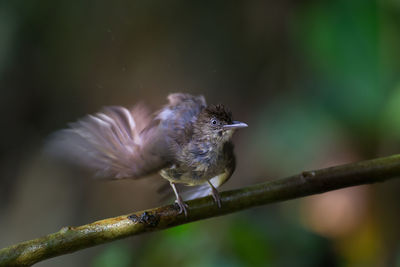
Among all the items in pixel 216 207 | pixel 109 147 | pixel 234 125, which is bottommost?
pixel 216 207

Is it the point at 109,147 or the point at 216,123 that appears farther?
the point at 216,123

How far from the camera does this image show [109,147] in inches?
101

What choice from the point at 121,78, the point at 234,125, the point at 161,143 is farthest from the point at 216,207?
the point at 121,78

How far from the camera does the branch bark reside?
2068mm

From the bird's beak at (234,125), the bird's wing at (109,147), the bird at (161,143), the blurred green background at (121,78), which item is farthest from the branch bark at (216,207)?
the blurred green background at (121,78)

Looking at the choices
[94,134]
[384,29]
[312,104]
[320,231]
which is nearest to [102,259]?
[94,134]

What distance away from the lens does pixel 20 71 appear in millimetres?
5145

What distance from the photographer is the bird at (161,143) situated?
8.23ft

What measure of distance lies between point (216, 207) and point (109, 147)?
0.65 m

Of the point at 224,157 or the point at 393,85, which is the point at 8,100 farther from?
the point at 393,85

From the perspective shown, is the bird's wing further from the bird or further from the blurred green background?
the blurred green background

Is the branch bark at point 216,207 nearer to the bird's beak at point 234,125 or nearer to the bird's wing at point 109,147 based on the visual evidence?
the bird's wing at point 109,147

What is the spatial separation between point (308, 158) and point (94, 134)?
2120mm

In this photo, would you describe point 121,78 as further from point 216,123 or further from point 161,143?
point 161,143
